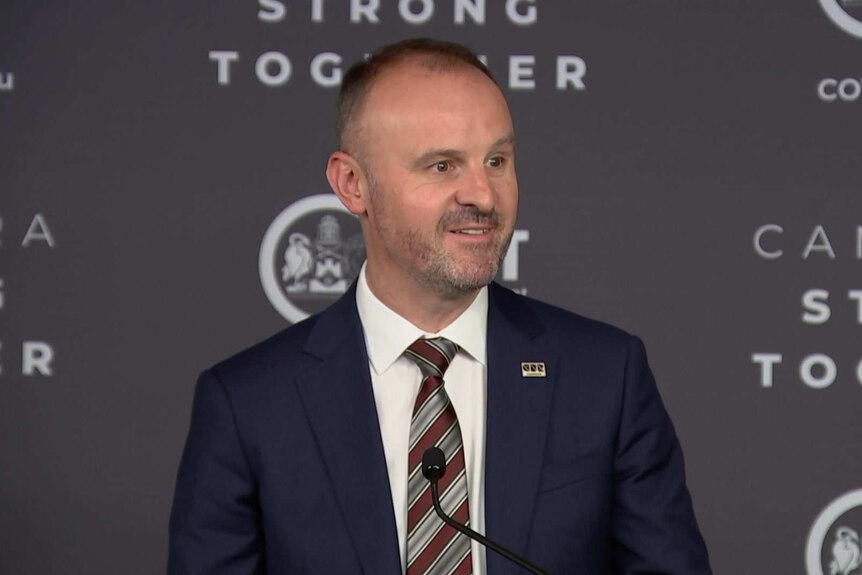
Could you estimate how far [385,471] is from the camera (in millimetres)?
1693

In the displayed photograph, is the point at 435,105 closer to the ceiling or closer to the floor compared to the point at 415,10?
closer to the floor

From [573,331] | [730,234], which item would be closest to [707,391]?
[730,234]

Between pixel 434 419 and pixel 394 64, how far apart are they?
46cm

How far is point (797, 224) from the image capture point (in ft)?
8.94

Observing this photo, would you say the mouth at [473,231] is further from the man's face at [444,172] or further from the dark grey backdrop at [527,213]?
the dark grey backdrop at [527,213]

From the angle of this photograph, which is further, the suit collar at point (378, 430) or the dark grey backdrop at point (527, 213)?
the dark grey backdrop at point (527, 213)

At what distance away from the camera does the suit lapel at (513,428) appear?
65.6 inches

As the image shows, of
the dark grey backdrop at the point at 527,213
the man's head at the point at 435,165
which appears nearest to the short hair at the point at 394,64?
the man's head at the point at 435,165

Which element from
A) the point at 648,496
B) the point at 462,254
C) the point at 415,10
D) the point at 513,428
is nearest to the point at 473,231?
the point at 462,254

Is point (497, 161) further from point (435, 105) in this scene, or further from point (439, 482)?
point (439, 482)

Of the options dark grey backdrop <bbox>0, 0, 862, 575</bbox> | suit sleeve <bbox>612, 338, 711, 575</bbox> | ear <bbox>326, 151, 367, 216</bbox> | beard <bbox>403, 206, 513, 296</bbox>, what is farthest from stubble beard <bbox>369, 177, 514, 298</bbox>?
dark grey backdrop <bbox>0, 0, 862, 575</bbox>

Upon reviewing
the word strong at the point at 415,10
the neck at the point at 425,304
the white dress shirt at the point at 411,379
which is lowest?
the white dress shirt at the point at 411,379

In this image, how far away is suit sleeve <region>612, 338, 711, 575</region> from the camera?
1653 millimetres

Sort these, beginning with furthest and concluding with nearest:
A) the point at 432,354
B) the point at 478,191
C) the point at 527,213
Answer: the point at 527,213 → the point at 432,354 → the point at 478,191
